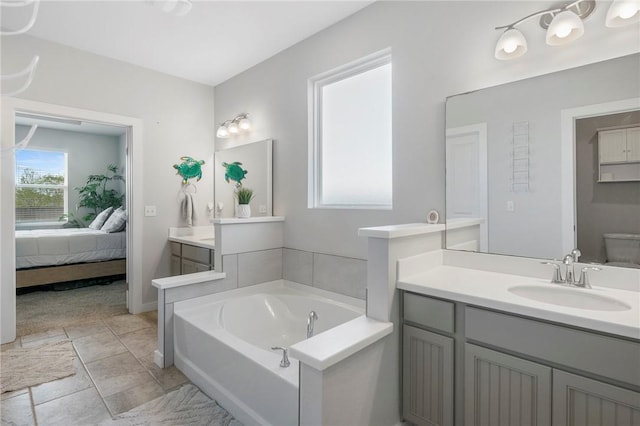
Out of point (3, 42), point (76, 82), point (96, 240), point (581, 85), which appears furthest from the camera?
point (96, 240)

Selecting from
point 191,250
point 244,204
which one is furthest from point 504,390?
point 191,250

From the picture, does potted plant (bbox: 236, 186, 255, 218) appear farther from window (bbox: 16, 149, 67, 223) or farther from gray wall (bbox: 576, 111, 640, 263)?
window (bbox: 16, 149, 67, 223)

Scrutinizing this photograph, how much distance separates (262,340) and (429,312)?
148 centimetres

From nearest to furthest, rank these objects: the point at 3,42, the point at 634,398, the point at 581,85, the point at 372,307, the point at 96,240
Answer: the point at 634,398 < the point at 581,85 < the point at 372,307 < the point at 3,42 < the point at 96,240

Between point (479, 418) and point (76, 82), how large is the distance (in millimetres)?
4033

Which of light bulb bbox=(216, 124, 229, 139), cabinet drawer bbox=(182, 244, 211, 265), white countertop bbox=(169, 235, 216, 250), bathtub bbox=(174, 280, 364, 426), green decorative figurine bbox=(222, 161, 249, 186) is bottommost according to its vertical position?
bathtub bbox=(174, 280, 364, 426)

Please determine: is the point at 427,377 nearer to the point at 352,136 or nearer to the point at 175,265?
the point at 352,136

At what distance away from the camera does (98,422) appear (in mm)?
1742

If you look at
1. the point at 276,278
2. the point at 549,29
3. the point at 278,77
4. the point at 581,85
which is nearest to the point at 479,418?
the point at 581,85

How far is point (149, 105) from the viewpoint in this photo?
351 cm

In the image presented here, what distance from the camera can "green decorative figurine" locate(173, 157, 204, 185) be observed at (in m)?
3.68

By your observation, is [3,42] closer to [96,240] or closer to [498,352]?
[96,240]

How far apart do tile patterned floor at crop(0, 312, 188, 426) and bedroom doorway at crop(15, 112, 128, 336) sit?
0.71 meters

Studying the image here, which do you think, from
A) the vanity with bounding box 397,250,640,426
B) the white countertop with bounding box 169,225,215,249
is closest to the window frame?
the white countertop with bounding box 169,225,215,249
